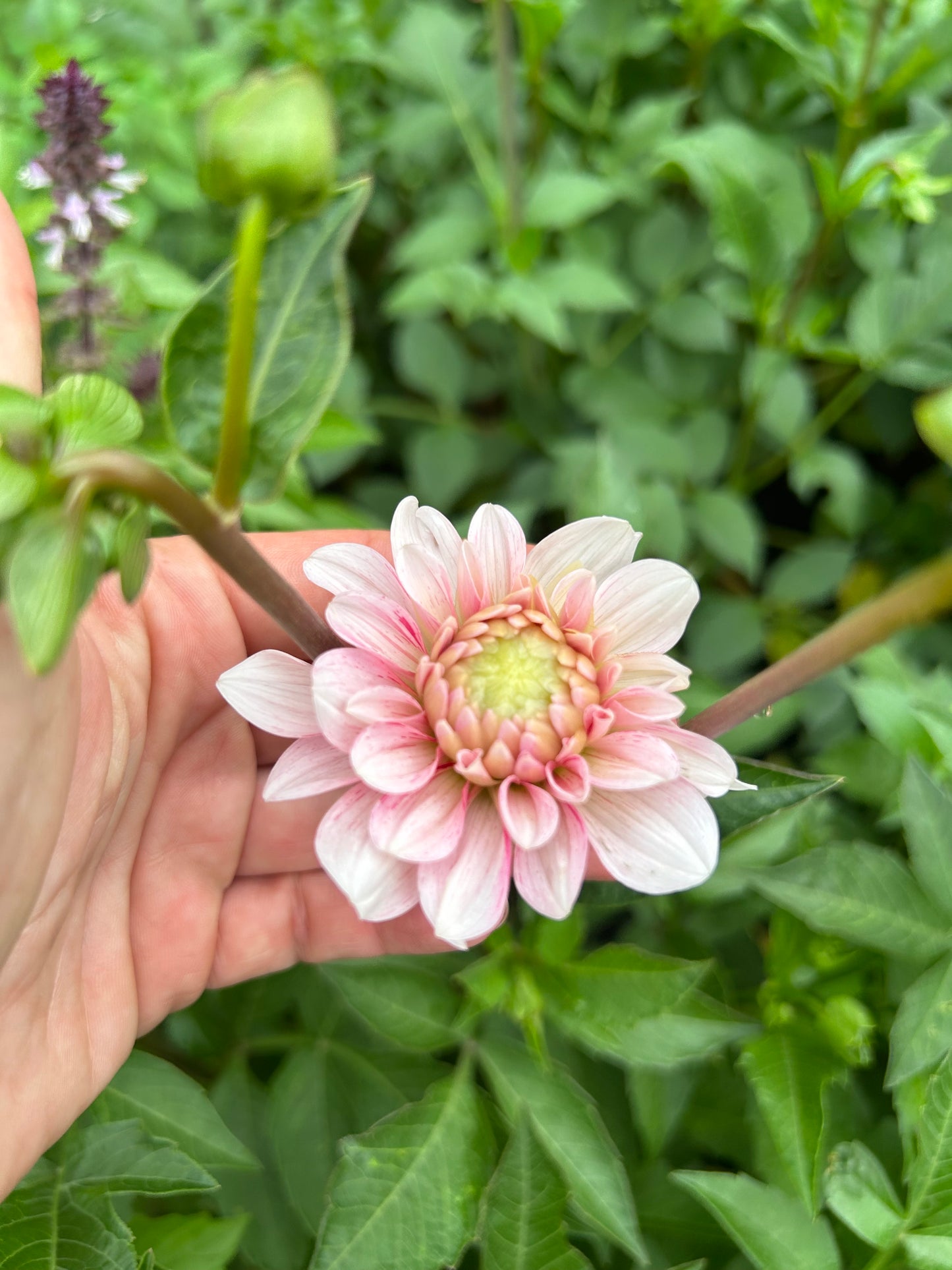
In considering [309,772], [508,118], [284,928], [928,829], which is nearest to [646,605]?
[309,772]

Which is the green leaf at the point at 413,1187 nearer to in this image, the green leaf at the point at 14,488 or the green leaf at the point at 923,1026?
the green leaf at the point at 923,1026

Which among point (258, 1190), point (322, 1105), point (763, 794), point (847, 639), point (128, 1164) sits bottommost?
point (258, 1190)

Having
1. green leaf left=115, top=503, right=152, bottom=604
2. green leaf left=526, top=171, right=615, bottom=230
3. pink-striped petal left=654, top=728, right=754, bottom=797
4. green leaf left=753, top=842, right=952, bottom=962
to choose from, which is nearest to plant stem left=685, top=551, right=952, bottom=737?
pink-striped petal left=654, top=728, right=754, bottom=797

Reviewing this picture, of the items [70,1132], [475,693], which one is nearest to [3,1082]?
[70,1132]

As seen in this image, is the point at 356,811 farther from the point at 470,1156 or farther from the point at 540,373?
the point at 540,373

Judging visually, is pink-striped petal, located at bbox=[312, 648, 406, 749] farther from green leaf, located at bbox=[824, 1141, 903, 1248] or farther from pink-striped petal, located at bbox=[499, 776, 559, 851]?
green leaf, located at bbox=[824, 1141, 903, 1248]

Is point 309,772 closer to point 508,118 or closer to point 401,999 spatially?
point 401,999

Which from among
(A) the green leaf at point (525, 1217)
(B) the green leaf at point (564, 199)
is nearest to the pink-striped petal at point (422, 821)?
(A) the green leaf at point (525, 1217)
